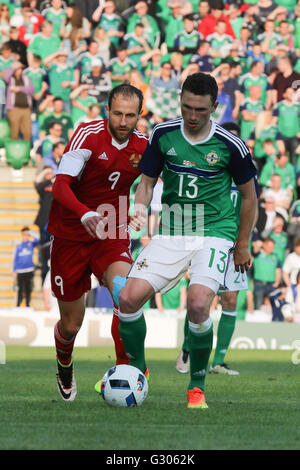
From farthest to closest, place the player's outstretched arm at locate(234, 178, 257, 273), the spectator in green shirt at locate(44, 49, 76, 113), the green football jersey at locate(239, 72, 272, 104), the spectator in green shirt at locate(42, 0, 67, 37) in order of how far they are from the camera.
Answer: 1. the spectator in green shirt at locate(42, 0, 67, 37)
2. the green football jersey at locate(239, 72, 272, 104)
3. the spectator in green shirt at locate(44, 49, 76, 113)
4. the player's outstretched arm at locate(234, 178, 257, 273)

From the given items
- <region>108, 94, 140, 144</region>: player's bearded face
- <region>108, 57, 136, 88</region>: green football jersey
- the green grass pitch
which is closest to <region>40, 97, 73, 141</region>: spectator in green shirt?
<region>108, 57, 136, 88</region>: green football jersey

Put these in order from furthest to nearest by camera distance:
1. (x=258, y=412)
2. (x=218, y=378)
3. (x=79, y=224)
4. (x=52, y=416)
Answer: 1. (x=218, y=378)
2. (x=79, y=224)
3. (x=258, y=412)
4. (x=52, y=416)

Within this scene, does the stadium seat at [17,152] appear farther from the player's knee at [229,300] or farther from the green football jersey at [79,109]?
the player's knee at [229,300]

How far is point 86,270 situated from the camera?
839 cm

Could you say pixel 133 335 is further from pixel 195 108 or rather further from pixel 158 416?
pixel 195 108

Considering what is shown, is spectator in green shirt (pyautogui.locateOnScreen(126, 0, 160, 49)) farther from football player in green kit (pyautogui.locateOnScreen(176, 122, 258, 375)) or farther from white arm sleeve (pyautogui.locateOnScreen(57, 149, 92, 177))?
white arm sleeve (pyautogui.locateOnScreen(57, 149, 92, 177))

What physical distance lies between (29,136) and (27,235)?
2656 millimetres

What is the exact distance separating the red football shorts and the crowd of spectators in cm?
967

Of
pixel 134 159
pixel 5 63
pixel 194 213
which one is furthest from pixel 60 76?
pixel 194 213

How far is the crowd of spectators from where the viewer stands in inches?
744

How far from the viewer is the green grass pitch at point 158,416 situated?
5.54 metres

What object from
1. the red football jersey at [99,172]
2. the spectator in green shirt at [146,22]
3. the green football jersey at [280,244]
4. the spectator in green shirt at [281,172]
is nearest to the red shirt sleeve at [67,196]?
the red football jersey at [99,172]
